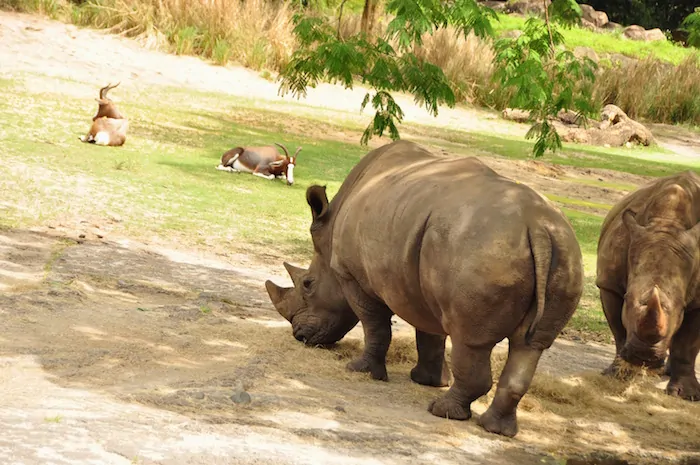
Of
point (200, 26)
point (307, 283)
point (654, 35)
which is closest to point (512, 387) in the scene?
point (307, 283)

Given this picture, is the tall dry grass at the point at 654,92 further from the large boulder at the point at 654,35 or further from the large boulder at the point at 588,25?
the large boulder at the point at 654,35

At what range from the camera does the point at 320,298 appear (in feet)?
23.5

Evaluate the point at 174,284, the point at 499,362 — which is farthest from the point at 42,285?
the point at 499,362

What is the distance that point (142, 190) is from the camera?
1211 cm

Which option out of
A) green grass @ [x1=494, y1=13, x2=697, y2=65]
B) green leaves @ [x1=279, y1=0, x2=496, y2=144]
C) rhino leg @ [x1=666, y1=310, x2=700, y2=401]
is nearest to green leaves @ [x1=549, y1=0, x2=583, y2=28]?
green leaves @ [x1=279, y1=0, x2=496, y2=144]

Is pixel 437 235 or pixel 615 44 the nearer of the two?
pixel 437 235

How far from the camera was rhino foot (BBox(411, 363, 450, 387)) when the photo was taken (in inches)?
259

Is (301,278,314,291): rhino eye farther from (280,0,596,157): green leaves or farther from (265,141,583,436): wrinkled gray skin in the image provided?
(280,0,596,157): green leaves

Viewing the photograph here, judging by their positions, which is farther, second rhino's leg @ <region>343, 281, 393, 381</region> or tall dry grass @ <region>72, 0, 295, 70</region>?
tall dry grass @ <region>72, 0, 295, 70</region>

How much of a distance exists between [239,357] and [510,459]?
81.4 inches

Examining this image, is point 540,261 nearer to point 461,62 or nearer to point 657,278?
point 657,278

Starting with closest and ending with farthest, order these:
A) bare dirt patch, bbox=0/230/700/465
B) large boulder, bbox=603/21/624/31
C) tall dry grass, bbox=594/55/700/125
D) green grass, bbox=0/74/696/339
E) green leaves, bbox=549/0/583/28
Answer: bare dirt patch, bbox=0/230/700/465
green leaves, bbox=549/0/583/28
green grass, bbox=0/74/696/339
tall dry grass, bbox=594/55/700/125
large boulder, bbox=603/21/624/31

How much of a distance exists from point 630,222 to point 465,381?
6.64ft

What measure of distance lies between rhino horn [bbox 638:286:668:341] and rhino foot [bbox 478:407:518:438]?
4.31 feet
